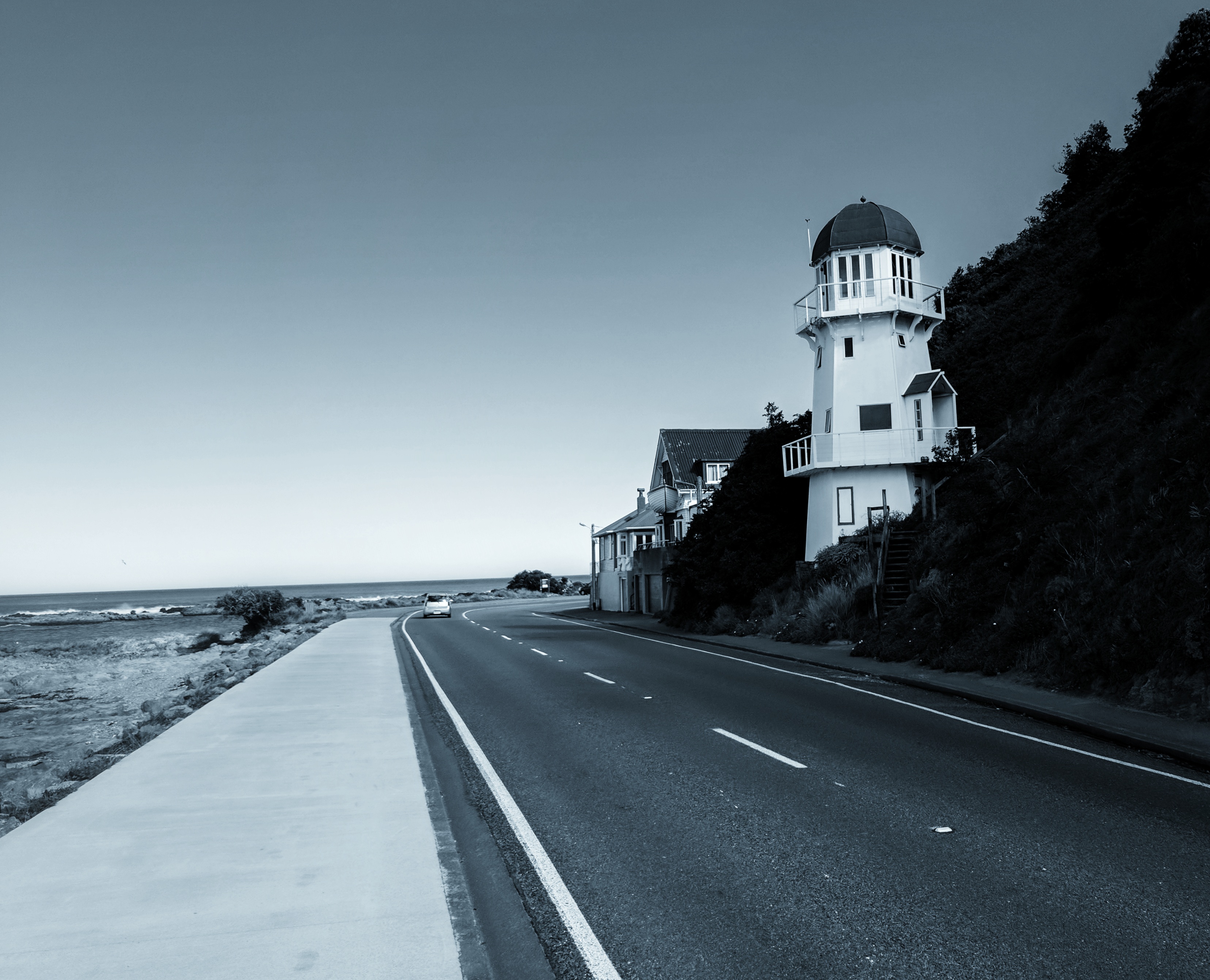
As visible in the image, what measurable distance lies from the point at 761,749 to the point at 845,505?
22.8 m

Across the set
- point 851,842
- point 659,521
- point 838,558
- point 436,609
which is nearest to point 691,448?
point 659,521

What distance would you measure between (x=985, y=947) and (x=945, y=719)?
27.1 ft

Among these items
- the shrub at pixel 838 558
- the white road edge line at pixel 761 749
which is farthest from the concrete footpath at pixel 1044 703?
the shrub at pixel 838 558

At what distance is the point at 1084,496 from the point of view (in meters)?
18.3

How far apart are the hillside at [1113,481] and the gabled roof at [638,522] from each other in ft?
82.8

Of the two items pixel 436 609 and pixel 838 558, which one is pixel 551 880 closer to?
pixel 838 558

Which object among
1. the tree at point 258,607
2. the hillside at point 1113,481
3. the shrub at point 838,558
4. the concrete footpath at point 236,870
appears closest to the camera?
the concrete footpath at point 236,870

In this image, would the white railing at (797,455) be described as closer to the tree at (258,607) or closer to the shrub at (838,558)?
the shrub at (838,558)

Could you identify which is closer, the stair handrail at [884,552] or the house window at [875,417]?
the stair handrail at [884,552]

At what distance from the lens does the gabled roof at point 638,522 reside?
190 ft

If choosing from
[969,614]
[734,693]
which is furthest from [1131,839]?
[969,614]

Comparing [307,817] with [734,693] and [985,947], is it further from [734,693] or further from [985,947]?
[734,693]

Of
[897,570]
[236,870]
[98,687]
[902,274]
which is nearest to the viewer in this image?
[236,870]

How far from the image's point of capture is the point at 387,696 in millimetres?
15445
